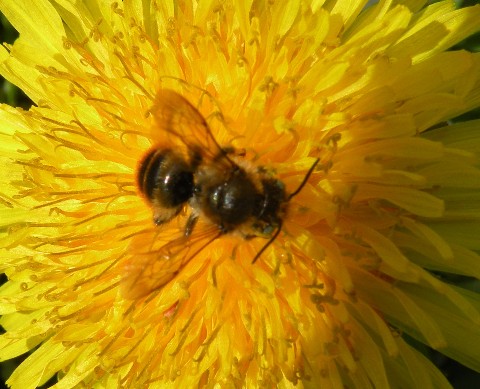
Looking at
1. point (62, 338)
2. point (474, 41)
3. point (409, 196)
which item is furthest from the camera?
point (474, 41)

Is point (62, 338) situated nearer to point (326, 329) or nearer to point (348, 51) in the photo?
point (326, 329)

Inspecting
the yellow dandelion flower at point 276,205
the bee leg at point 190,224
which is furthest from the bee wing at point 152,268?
the bee leg at point 190,224

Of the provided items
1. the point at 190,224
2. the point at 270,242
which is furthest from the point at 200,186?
the point at 270,242

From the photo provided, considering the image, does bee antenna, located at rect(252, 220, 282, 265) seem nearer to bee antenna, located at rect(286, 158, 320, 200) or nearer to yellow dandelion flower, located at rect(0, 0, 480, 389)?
yellow dandelion flower, located at rect(0, 0, 480, 389)

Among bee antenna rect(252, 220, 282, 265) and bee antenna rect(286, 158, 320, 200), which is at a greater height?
bee antenna rect(286, 158, 320, 200)

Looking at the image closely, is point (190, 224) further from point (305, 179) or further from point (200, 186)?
point (305, 179)

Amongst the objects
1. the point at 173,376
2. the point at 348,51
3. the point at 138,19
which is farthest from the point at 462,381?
the point at 138,19

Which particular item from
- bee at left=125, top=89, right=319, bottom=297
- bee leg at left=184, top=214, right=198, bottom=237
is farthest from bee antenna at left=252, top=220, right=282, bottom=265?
bee leg at left=184, top=214, right=198, bottom=237
